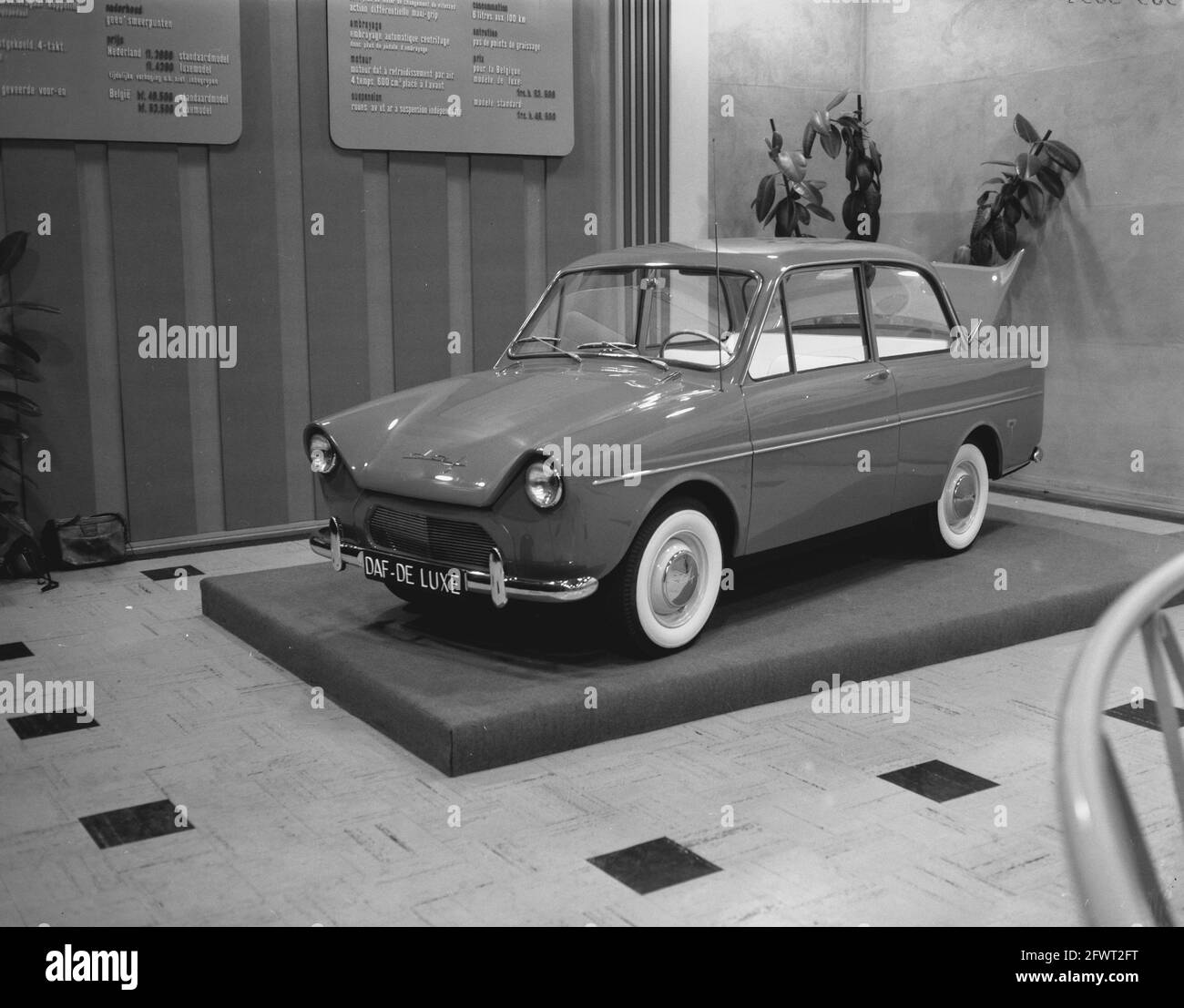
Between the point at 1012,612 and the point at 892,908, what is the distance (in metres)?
2.20

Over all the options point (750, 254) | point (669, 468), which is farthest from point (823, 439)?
point (669, 468)

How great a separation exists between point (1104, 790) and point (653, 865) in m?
2.10

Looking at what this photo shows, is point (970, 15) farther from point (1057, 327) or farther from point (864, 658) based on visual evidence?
point (864, 658)

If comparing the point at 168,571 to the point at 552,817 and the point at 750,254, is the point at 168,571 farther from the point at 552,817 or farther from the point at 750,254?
the point at 552,817

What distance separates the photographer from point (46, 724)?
4086mm

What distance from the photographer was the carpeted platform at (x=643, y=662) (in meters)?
3.82

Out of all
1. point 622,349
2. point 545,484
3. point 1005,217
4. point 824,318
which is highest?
point 1005,217

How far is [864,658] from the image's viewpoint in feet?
14.5

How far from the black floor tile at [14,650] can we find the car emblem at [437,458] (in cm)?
171

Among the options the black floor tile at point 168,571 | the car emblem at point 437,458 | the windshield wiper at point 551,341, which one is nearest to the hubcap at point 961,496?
the windshield wiper at point 551,341

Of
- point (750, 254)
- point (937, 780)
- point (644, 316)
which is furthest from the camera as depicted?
point (644, 316)

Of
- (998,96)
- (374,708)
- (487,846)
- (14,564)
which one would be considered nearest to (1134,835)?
(487,846)

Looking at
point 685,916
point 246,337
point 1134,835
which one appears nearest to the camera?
point 1134,835

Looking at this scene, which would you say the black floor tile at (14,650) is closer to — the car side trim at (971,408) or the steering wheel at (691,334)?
the steering wheel at (691,334)
